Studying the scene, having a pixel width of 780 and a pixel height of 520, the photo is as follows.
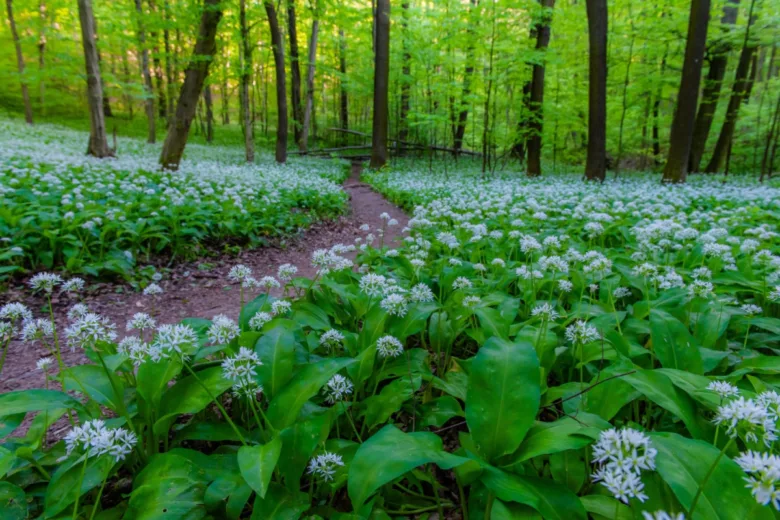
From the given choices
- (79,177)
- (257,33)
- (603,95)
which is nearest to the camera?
(79,177)

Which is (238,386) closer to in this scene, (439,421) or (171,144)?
(439,421)

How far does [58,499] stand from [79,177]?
7969 millimetres

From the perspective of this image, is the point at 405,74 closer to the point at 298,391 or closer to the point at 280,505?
the point at 298,391

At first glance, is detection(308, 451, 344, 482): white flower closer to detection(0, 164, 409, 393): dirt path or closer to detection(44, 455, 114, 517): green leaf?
detection(44, 455, 114, 517): green leaf

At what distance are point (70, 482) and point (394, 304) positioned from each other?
4.87 feet

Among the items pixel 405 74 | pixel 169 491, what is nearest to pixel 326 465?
pixel 169 491

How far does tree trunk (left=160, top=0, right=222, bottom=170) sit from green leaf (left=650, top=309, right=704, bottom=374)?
1047cm

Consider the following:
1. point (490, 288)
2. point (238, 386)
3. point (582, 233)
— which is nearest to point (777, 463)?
point (238, 386)

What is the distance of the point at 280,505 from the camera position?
4.33 ft

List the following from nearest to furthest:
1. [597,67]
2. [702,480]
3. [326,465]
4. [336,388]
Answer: [702,480] → [326,465] → [336,388] → [597,67]

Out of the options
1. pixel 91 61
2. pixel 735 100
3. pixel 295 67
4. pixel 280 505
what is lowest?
pixel 280 505

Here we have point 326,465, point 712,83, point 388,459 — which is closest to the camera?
point 388,459

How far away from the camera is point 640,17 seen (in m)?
13.8

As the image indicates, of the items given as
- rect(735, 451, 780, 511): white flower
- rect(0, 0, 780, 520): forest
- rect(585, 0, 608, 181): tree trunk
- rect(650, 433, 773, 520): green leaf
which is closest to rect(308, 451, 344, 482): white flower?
rect(0, 0, 780, 520): forest
